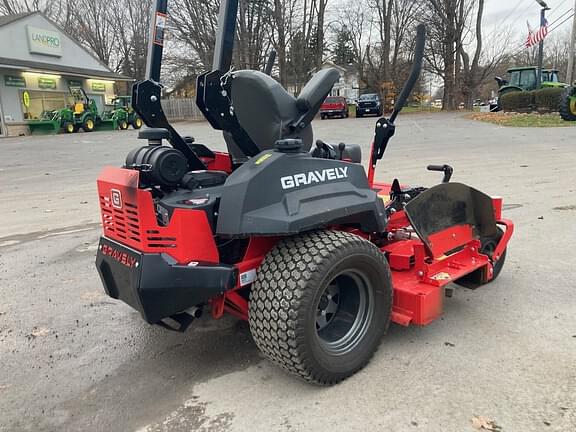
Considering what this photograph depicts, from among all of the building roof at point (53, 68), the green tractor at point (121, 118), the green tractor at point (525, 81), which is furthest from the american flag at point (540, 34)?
the building roof at point (53, 68)

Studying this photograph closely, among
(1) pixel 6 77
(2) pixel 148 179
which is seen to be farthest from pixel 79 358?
(1) pixel 6 77

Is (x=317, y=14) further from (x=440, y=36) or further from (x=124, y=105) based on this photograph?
(x=124, y=105)

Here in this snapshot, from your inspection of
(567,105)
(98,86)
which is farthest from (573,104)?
(98,86)

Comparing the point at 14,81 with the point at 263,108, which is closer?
the point at 263,108

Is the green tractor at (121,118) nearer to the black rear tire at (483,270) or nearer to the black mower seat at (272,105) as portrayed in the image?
the black rear tire at (483,270)

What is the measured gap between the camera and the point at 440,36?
3566 cm

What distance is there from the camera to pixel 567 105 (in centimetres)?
1867

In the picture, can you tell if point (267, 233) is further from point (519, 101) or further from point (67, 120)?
point (67, 120)

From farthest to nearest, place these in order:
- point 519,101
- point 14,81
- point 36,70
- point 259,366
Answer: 1. point 36,70
2. point 14,81
3. point 519,101
4. point 259,366

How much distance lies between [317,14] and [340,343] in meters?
40.0

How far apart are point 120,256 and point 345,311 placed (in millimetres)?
1293

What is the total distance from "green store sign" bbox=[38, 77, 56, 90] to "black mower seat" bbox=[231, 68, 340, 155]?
3102 cm

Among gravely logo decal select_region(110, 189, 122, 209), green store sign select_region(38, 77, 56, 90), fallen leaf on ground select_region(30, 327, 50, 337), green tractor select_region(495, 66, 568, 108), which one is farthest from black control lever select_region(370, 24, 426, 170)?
green store sign select_region(38, 77, 56, 90)

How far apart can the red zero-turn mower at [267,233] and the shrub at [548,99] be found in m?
21.7
